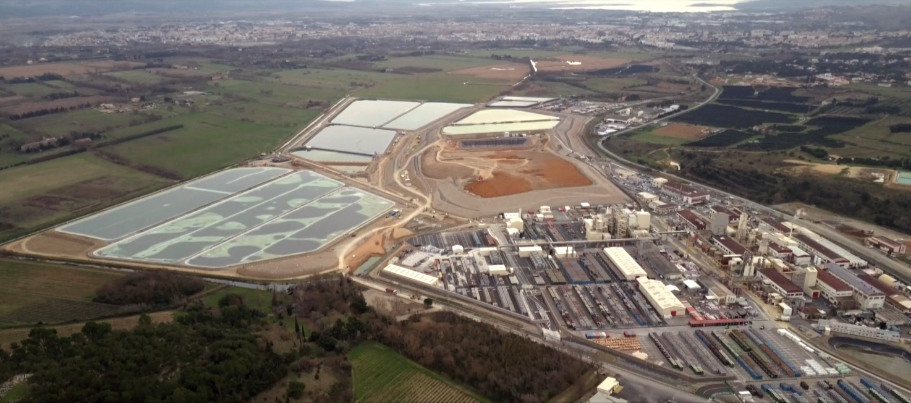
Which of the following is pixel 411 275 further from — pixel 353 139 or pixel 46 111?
pixel 46 111

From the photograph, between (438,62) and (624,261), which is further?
(438,62)

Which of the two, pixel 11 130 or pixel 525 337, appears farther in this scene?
pixel 11 130

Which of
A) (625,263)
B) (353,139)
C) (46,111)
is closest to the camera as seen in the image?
(625,263)

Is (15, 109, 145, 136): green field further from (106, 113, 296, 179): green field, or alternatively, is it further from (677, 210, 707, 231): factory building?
(677, 210, 707, 231): factory building

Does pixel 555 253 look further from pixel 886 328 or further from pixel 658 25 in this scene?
pixel 658 25

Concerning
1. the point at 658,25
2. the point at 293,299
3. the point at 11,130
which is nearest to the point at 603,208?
the point at 293,299

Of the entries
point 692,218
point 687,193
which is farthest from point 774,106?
point 692,218
